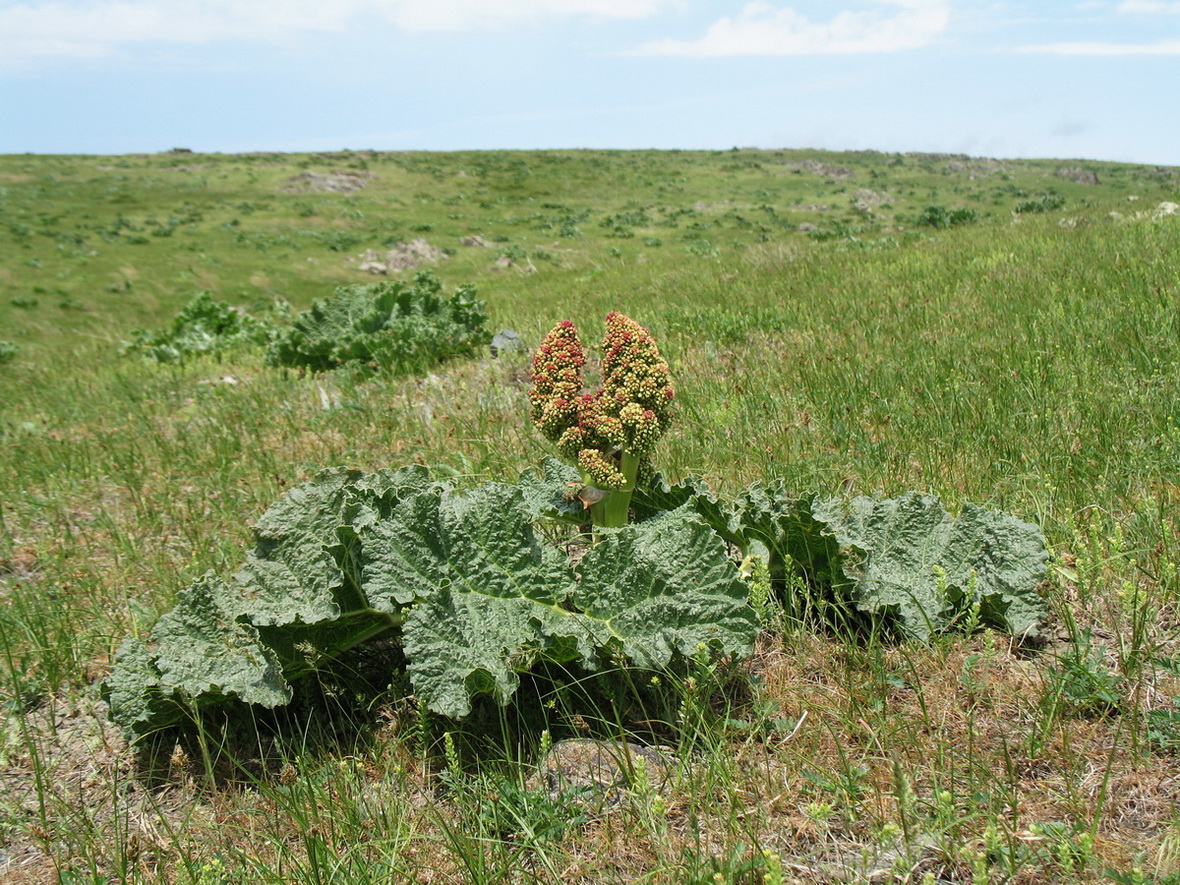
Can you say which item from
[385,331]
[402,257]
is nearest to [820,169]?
[402,257]

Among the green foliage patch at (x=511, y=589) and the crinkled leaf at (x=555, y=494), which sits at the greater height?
the crinkled leaf at (x=555, y=494)

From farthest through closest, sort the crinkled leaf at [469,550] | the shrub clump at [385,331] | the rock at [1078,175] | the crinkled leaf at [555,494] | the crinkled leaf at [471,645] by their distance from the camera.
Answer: the rock at [1078,175], the shrub clump at [385,331], the crinkled leaf at [555,494], the crinkled leaf at [469,550], the crinkled leaf at [471,645]

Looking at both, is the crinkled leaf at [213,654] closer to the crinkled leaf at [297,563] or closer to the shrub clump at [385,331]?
the crinkled leaf at [297,563]

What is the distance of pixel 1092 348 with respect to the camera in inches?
186

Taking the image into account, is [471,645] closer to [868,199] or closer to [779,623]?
[779,623]

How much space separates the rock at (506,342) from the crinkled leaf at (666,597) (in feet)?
14.5

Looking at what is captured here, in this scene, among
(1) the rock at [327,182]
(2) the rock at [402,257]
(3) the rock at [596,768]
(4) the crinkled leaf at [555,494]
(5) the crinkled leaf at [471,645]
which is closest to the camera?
(3) the rock at [596,768]

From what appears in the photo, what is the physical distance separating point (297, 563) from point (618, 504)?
41.4 inches

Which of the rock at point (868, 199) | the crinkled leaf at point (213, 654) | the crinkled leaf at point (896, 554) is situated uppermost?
the rock at point (868, 199)

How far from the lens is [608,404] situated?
2531 mm

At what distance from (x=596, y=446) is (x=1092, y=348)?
374 centimetres

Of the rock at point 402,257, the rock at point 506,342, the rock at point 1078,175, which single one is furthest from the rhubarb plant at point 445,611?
the rock at point 1078,175

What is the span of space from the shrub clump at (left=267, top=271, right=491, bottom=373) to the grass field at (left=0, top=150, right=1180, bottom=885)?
0.26 meters

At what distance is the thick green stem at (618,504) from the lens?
262 cm
